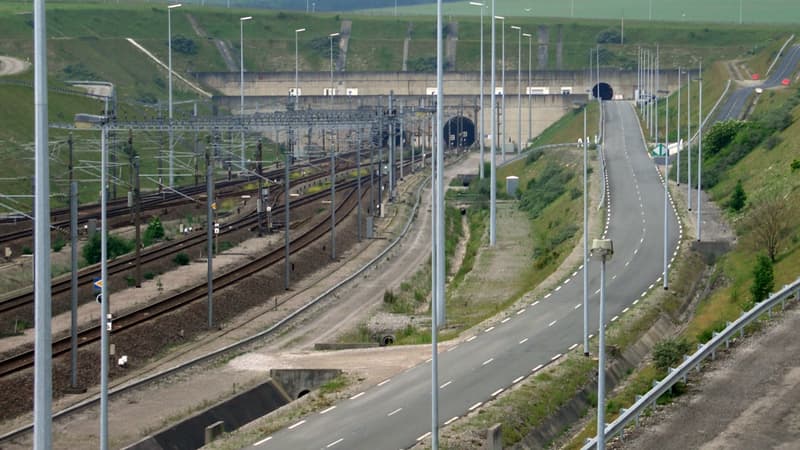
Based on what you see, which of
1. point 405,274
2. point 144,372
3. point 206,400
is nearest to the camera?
point 206,400

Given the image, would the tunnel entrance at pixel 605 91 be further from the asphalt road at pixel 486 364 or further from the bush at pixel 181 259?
the bush at pixel 181 259

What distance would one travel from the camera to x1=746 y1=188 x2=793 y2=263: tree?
157 feet

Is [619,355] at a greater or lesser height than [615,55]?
lesser

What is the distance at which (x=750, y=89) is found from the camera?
4284 inches

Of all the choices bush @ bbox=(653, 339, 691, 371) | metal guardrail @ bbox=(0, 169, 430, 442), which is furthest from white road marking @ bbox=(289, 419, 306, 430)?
bush @ bbox=(653, 339, 691, 371)

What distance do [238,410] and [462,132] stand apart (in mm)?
110312

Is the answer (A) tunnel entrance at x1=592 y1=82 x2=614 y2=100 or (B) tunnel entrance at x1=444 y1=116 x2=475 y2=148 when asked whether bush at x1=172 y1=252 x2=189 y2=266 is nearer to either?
(B) tunnel entrance at x1=444 y1=116 x2=475 y2=148

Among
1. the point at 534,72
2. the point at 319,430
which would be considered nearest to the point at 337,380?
the point at 319,430

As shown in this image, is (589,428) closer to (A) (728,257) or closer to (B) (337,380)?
(B) (337,380)

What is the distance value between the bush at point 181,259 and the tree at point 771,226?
23.2m

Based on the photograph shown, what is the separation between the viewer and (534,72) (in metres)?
151

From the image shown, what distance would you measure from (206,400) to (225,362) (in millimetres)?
5148

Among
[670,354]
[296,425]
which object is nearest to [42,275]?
[296,425]

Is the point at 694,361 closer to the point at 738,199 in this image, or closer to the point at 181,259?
the point at 181,259
